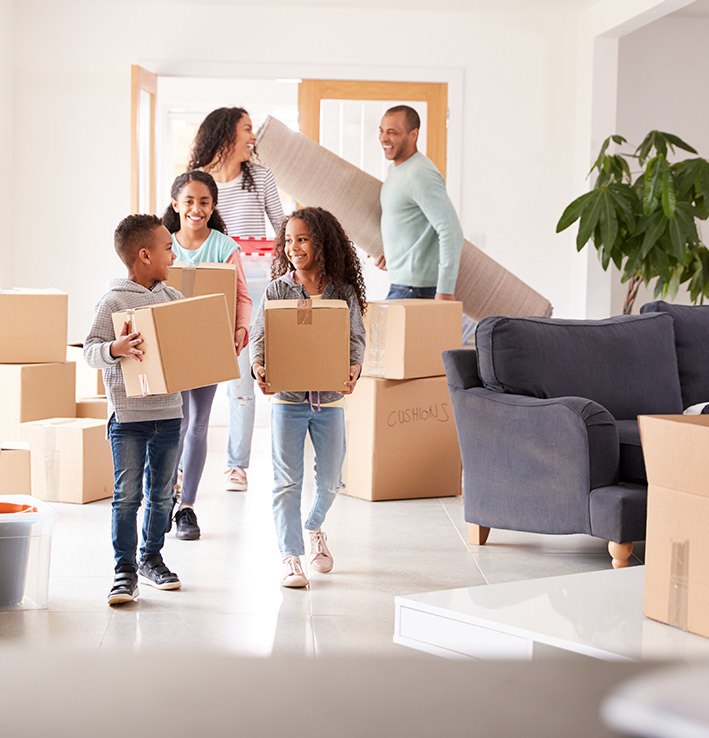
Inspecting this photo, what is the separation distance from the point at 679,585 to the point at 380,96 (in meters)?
4.81

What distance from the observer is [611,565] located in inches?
116

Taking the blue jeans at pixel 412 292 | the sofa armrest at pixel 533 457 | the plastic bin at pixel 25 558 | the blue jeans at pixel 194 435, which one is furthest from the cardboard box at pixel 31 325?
the sofa armrest at pixel 533 457

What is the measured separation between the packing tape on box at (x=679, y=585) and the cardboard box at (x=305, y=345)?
1.19 metres

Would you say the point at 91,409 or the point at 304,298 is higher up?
the point at 304,298

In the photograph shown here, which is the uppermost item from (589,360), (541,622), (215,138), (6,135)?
(6,135)

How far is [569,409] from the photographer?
2762mm

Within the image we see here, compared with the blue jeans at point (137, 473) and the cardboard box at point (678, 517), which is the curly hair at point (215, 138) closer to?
the blue jeans at point (137, 473)

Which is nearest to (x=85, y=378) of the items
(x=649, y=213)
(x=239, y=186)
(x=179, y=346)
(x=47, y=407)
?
(x=47, y=407)

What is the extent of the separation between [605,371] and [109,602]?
1825mm

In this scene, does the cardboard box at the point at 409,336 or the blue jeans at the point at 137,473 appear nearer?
the blue jeans at the point at 137,473

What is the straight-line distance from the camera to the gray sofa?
9.01ft

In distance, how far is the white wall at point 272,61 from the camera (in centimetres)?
573

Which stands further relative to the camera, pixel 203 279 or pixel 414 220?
pixel 414 220

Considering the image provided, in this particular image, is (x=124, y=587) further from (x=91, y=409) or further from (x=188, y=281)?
(x=91, y=409)
